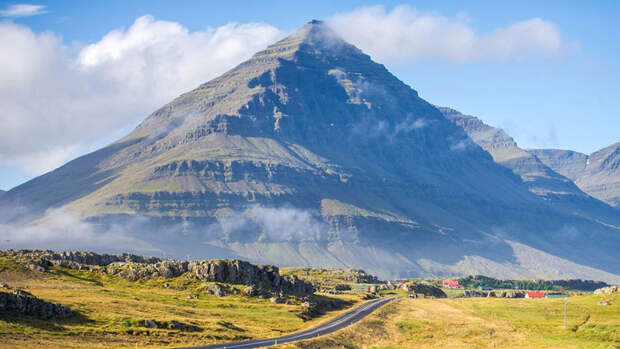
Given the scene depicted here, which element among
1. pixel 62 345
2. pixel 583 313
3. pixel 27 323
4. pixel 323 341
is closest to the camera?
pixel 62 345

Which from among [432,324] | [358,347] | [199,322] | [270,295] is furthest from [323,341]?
[270,295]

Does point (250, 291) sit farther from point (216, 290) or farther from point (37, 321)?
point (37, 321)

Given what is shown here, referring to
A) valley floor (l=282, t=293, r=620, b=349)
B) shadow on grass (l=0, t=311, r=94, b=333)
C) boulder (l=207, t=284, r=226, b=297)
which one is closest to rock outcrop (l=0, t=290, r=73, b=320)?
shadow on grass (l=0, t=311, r=94, b=333)

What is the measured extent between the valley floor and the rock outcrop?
39.5 meters

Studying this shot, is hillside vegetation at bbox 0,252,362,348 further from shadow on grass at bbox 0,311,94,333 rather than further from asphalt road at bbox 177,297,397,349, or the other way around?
asphalt road at bbox 177,297,397,349

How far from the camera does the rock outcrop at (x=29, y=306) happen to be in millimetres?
123325

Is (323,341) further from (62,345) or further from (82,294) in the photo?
(82,294)

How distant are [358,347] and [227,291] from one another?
61617 mm

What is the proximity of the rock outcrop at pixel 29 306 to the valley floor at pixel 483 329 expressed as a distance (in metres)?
39.5

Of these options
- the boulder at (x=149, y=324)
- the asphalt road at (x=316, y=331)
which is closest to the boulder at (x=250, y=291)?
the asphalt road at (x=316, y=331)

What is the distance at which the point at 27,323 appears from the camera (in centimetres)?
12025

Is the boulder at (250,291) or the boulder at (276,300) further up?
the boulder at (250,291)

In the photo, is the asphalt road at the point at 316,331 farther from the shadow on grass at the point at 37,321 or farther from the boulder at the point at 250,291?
the boulder at the point at 250,291

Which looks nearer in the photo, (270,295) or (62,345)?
(62,345)
